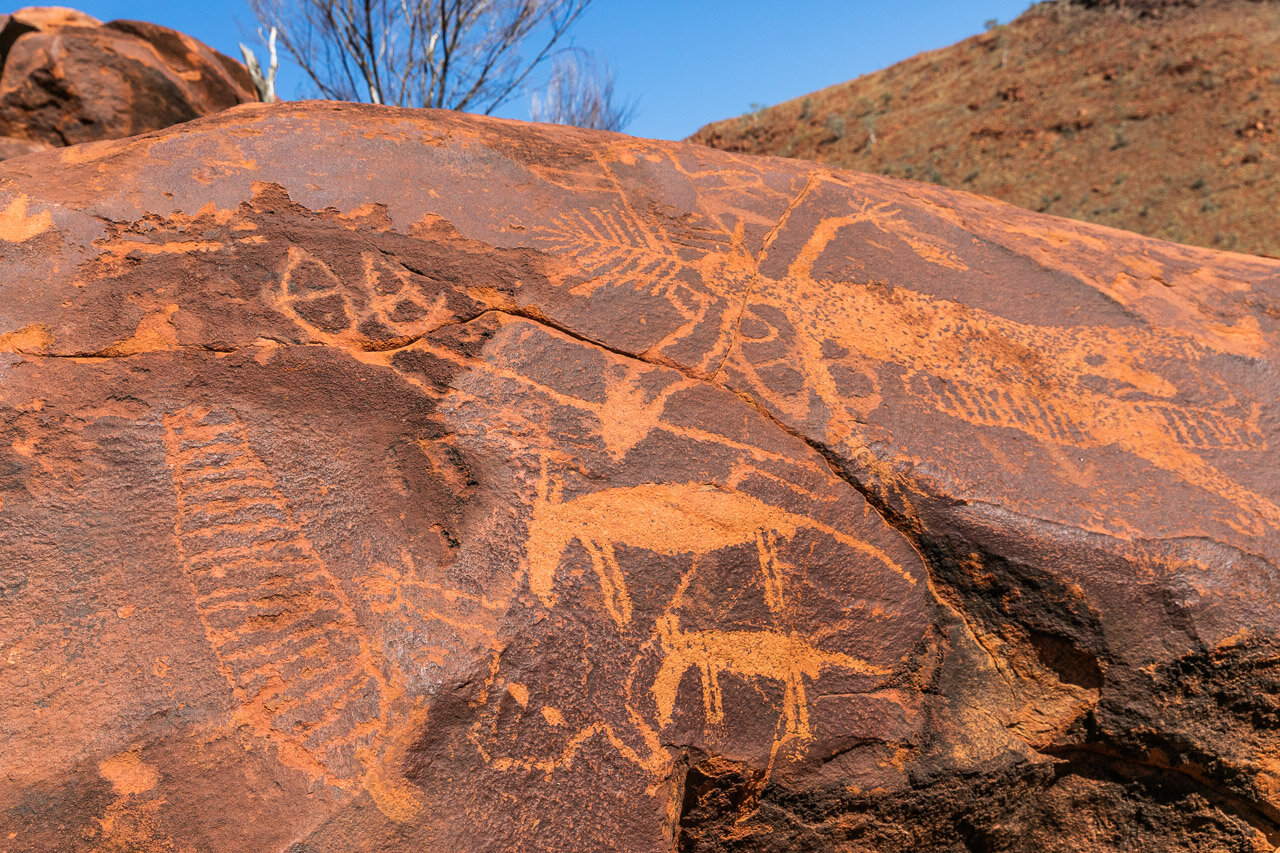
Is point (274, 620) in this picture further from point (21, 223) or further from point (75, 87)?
point (75, 87)

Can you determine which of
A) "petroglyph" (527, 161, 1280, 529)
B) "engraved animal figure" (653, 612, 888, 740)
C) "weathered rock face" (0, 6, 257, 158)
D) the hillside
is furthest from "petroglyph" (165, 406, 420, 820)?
the hillside

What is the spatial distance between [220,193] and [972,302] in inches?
74.9

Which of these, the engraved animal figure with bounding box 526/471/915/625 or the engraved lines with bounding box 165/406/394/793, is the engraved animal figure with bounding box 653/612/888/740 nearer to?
the engraved animal figure with bounding box 526/471/915/625

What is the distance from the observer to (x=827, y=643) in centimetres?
160

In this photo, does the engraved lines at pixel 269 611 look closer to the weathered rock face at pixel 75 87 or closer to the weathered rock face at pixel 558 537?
the weathered rock face at pixel 558 537

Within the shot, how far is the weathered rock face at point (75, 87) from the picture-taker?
506 cm

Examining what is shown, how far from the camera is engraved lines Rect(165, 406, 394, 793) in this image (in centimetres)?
138

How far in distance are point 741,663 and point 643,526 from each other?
328 millimetres

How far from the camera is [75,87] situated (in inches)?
199

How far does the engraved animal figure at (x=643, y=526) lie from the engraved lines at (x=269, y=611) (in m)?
0.37

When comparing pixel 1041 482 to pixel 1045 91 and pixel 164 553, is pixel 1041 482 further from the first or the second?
pixel 1045 91

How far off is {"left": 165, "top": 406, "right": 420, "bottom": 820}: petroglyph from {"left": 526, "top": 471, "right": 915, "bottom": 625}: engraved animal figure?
1.19 feet

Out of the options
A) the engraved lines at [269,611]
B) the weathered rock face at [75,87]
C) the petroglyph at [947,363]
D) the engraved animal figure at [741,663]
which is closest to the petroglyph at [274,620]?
the engraved lines at [269,611]

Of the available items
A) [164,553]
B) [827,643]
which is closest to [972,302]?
[827,643]
